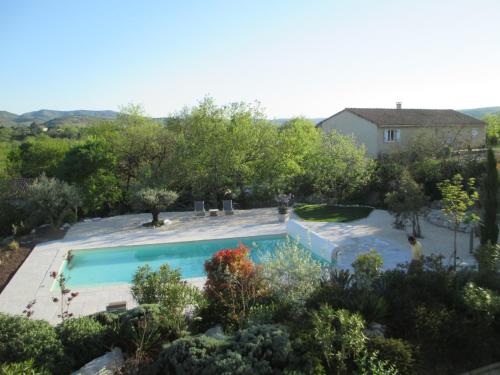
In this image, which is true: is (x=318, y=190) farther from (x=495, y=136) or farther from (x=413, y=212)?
(x=495, y=136)

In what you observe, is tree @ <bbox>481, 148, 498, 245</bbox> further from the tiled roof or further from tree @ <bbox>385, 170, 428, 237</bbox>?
the tiled roof

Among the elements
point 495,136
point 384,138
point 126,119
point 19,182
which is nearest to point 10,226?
point 19,182

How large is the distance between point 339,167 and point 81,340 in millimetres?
18706

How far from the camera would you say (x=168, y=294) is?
7.46 meters

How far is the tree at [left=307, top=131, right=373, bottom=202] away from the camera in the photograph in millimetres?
23234

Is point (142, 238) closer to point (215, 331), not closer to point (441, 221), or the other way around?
point (215, 331)

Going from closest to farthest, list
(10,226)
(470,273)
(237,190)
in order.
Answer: (470,273) < (10,226) < (237,190)

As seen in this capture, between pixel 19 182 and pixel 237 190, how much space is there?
41.9 ft

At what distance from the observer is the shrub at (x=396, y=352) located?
5.91 m

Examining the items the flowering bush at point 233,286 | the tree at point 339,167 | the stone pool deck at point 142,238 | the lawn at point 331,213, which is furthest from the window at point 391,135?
the flowering bush at point 233,286

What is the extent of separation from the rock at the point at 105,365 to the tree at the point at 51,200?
13.5 m

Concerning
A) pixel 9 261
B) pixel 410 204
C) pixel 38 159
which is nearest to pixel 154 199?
pixel 9 261

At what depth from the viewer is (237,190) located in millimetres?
24984

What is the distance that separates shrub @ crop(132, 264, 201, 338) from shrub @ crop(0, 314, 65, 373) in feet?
A: 5.90
